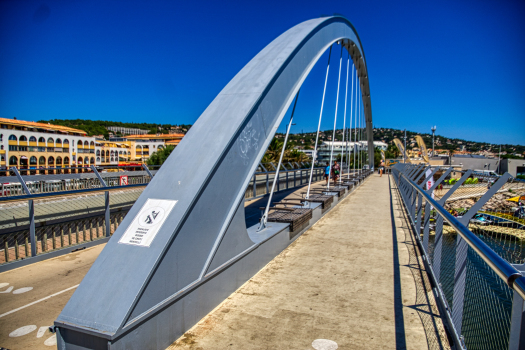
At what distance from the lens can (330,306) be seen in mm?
3525

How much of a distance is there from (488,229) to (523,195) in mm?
510

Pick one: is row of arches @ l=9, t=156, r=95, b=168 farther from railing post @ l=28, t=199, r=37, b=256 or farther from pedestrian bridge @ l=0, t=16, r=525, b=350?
pedestrian bridge @ l=0, t=16, r=525, b=350

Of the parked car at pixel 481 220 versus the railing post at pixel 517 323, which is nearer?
the railing post at pixel 517 323

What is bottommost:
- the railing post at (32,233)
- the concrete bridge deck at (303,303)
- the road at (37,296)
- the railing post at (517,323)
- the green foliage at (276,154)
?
the road at (37,296)

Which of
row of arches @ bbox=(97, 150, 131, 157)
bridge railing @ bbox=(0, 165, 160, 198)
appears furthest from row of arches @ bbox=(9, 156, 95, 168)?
bridge railing @ bbox=(0, 165, 160, 198)

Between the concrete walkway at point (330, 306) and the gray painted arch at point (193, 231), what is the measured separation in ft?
0.92

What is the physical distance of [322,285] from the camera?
4113 millimetres

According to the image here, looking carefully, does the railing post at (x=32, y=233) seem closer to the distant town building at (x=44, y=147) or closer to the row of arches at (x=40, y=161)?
the distant town building at (x=44, y=147)

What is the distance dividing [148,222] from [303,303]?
72.5 inches

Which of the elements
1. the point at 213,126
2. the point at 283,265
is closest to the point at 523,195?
the point at 283,265

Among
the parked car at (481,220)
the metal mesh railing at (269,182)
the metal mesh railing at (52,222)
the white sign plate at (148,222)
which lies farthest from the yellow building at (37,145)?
the parked car at (481,220)

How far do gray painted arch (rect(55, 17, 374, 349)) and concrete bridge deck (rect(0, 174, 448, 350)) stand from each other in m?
0.37

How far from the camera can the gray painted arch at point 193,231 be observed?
95.1 inches

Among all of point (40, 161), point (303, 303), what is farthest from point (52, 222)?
point (40, 161)
